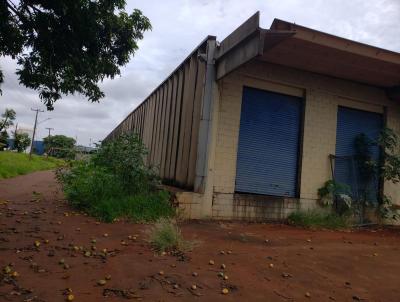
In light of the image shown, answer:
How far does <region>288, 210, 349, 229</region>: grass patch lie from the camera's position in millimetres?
8758

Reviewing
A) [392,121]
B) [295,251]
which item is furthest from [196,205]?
[392,121]

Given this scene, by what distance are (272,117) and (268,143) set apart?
0.63m

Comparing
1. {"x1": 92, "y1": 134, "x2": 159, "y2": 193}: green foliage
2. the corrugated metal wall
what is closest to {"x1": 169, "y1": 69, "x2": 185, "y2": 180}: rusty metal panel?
the corrugated metal wall

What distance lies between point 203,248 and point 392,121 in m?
7.45

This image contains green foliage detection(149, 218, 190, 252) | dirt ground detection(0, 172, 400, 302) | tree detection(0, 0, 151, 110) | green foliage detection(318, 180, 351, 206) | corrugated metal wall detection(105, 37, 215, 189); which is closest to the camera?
dirt ground detection(0, 172, 400, 302)

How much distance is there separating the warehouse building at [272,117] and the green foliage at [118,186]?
655 mm

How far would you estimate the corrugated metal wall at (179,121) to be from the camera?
896cm

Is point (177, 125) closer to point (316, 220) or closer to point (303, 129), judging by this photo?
point (303, 129)

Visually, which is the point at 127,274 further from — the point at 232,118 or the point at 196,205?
the point at 232,118

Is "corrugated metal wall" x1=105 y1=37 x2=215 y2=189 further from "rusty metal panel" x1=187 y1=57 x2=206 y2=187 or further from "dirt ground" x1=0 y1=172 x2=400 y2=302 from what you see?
"dirt ground" x1=0 y1=172 x2=400 y2=302

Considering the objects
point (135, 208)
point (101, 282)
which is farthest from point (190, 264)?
point (135, 208)

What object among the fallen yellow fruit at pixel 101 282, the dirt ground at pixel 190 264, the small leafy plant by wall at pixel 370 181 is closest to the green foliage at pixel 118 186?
the dirt ground at pixel 190 264

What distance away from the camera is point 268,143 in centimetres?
927

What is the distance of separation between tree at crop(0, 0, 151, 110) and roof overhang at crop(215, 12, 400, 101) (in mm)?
2168
